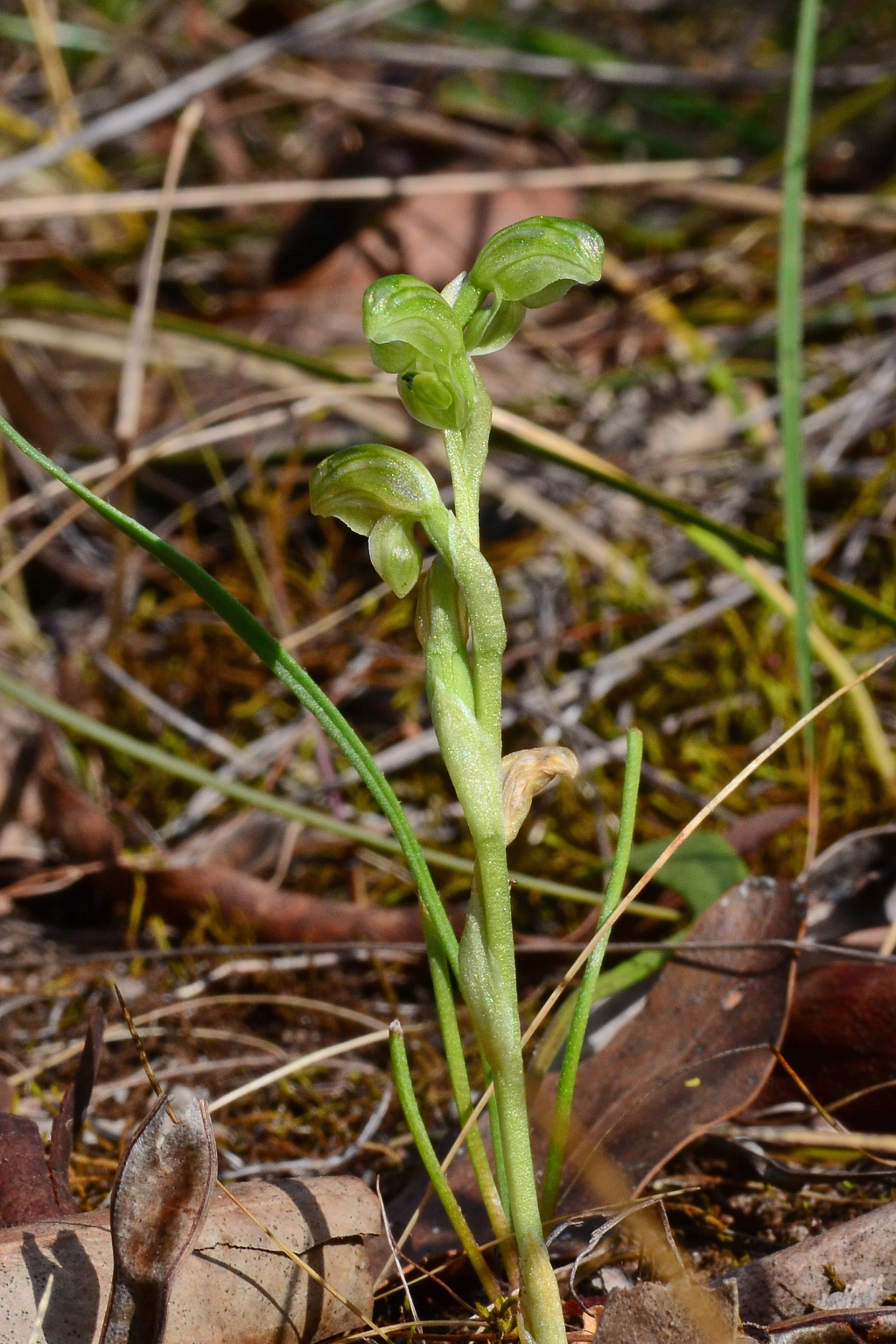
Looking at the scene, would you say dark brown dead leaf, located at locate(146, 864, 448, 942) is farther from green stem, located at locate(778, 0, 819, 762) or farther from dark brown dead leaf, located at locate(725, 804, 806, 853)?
green stem, located at locate(778, 0, 819, 762)

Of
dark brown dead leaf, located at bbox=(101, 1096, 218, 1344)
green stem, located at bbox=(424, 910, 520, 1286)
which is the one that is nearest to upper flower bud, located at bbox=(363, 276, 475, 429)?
green stem, located at bbox=(424, 910, 520, 1286)

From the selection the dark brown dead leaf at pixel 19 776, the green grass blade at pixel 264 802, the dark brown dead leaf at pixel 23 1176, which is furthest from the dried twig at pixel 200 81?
the dark brown dead leaf at pixel 23 1176

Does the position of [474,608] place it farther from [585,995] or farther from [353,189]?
[353,189]

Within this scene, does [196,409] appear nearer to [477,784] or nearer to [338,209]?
[338,209]

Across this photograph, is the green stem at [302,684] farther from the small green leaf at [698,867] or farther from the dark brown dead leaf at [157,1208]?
the small green leaf at [698,867]

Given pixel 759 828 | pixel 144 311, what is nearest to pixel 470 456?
pixel 759 828
